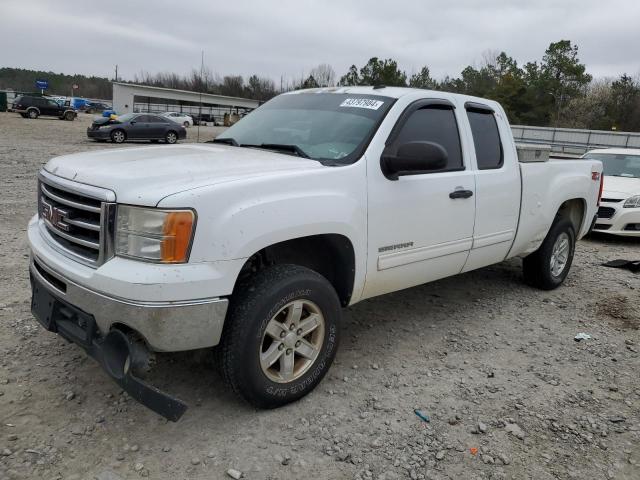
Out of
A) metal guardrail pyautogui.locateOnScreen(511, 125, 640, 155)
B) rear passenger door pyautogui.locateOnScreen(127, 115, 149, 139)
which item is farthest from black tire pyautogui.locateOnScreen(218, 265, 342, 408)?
metal guardrail pyautogui.locateOnScreen(511, 125, 640, 155)

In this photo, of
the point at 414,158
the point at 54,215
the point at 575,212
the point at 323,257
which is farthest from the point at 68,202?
the point at 575,212

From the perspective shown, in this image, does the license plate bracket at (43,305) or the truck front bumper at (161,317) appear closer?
the truck front bumper at (161,317)

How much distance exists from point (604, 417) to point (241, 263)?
2.44m

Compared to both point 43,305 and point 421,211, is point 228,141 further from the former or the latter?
point 43,305

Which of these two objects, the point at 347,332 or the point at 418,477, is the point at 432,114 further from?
the point at 418,477

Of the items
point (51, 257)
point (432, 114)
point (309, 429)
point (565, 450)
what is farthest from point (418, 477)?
point (432, 114)

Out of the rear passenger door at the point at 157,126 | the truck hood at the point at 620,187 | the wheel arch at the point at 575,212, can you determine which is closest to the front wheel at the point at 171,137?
the rear passenger door at the point at 157,126

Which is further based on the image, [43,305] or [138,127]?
[138,127]

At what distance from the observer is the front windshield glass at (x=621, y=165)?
9.52m

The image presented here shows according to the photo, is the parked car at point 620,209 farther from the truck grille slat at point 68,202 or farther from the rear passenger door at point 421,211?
the truck grille slat at point 68,202

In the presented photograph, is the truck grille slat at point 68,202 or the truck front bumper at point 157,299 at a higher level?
the truck grille slat at point 68,202

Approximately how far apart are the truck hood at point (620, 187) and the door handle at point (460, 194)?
5.71 meters

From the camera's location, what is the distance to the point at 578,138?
32.1 meters

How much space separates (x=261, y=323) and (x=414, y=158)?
1.44 metres
